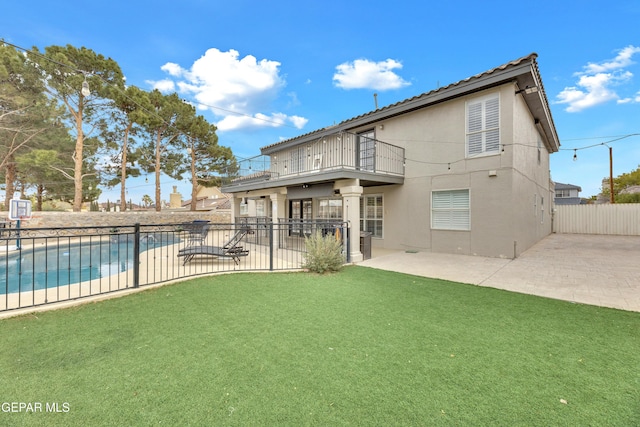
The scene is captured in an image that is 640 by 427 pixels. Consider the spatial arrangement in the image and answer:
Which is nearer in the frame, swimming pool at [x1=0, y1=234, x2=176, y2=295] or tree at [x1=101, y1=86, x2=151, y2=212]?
swimming pool at [x1=0, y1=234, x2=176, y2=295]

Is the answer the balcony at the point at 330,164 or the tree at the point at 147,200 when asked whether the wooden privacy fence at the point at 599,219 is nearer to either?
the balcony at the point at 330,164

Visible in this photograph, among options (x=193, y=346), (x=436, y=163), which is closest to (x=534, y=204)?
(x=436, y=163)

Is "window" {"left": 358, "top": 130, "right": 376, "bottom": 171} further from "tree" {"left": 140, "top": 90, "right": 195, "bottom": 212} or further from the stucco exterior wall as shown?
"tree" {"left": 140, "top": 90, "right": 195, "bottom": 212}

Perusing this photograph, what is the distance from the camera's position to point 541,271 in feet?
23.0

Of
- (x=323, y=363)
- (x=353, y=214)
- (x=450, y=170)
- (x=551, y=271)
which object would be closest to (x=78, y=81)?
(x=353, y=214)

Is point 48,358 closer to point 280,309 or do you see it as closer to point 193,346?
point 193,346

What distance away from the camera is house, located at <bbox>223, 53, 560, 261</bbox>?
8719 millimetres

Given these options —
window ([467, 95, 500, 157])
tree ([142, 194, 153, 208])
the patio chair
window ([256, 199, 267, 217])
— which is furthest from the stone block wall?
tree ([142, 194, 153, 208])

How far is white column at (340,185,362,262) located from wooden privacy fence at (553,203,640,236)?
1808cm

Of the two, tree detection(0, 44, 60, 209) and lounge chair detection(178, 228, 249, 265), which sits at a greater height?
tree detection(0, 44, 60, 209)

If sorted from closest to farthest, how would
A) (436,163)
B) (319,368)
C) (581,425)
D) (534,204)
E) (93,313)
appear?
(581,425) < (319,368) < (93,313) < (436,163) < (534,204)

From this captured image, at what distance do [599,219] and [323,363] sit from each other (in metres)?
22.9

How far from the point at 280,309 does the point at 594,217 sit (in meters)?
22.5

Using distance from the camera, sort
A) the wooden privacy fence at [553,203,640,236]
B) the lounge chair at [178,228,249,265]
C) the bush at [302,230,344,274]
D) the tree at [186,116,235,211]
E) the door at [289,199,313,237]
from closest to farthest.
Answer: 1. the bush at [302,230,344,274]
2. the lounge chair at [178,228,249,265]
3. the wooden privacy fence at [553,203,640,236]
4. the door at [289,199,313,237]
5. the tree at [186,116,235,211]
